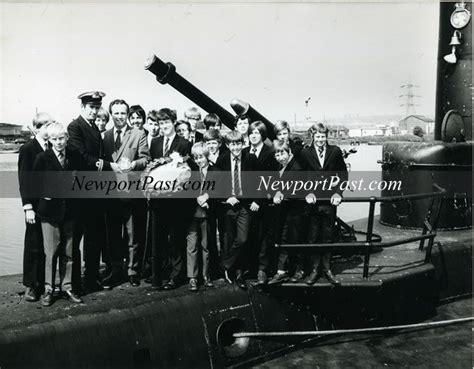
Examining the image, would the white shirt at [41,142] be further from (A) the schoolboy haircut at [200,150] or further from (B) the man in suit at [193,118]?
(B) the man in suit at [193,118]

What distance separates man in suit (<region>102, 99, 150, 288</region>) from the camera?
536 cm

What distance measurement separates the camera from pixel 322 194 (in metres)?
5.48

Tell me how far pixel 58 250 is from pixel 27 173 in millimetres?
752

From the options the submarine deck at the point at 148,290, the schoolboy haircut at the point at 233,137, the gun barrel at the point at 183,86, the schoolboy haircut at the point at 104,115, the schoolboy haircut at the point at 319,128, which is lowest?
the submarine deck at the point at 148,290

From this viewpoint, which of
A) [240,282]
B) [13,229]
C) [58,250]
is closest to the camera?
[58,250]

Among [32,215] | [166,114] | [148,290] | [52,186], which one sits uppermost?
[166,114]

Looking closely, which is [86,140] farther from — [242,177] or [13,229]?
[13,229]

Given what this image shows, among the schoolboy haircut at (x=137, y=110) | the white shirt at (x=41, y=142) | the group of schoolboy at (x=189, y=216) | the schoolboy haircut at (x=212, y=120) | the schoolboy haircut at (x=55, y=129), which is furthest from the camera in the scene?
the schoolboy haircut at (x=212, y=120)

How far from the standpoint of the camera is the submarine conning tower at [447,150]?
754 centimetres

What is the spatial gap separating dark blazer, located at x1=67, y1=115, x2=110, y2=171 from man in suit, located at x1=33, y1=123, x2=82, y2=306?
0.27 metres

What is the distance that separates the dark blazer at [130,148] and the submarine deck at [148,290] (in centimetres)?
130

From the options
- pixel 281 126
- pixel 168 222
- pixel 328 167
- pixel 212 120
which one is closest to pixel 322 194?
pixel 328 167

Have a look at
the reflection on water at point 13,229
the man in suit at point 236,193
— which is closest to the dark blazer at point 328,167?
the man in suit at point 236,193

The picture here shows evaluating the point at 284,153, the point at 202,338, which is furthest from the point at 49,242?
the point at 284,153
